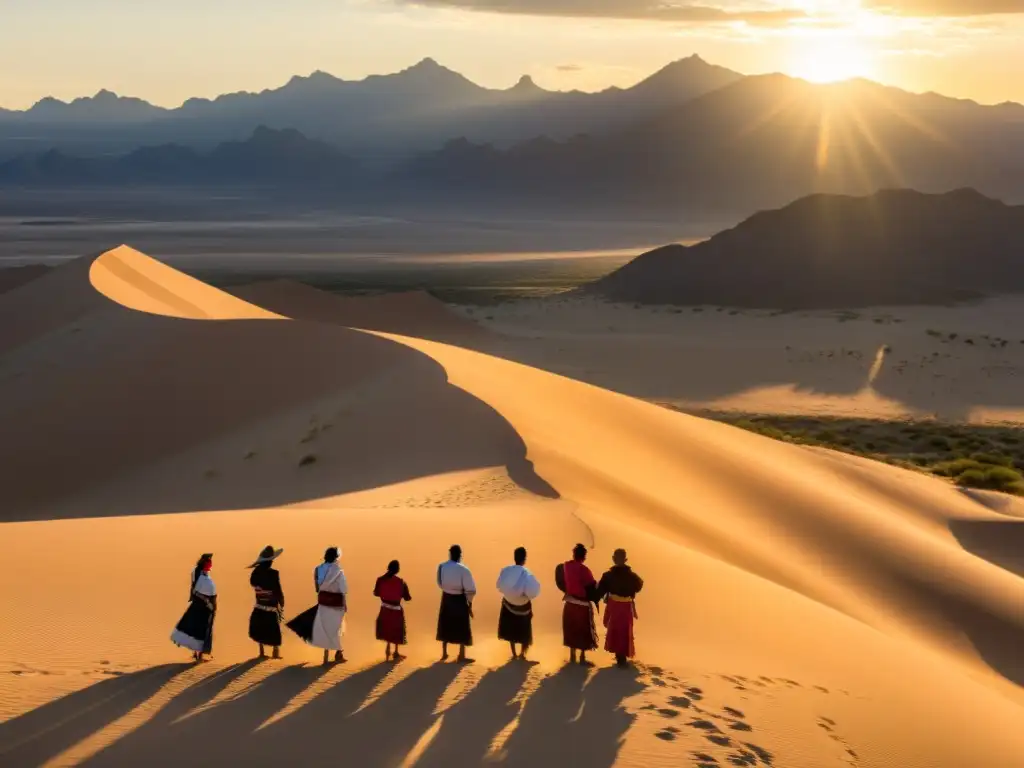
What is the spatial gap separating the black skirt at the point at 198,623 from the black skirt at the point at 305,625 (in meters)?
0.55

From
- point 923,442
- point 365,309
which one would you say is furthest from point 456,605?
point 365,309

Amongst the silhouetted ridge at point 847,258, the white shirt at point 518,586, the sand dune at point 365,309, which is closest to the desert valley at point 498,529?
the white shirt at point 518,586

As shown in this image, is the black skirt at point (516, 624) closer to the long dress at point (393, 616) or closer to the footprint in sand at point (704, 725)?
the long dress at point (393, 616)

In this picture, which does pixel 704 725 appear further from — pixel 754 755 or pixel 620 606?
pixel 620 606

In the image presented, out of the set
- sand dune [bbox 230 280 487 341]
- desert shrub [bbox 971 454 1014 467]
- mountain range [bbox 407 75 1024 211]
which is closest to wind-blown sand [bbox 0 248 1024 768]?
desert shrub [bbox 971 454 1014 467]

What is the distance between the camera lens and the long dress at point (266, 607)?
875 cm

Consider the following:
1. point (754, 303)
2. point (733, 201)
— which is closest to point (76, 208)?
point (733, 201)

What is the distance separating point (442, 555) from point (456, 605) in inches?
106

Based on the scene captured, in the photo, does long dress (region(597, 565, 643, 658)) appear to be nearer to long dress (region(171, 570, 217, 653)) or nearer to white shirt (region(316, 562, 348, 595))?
white shirt (region(316, 562, 348, 595))

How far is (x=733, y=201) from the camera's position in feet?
563

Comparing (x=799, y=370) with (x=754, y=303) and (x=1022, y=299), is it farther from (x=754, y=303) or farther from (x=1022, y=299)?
(x=1022, y=299)

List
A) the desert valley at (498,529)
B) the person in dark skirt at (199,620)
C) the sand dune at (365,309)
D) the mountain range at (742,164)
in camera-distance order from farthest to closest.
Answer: the mountain range at (742,164)
the sand dune at (365,309)
the person in dark skirt at (199,620)
the desert valley at (498,529)

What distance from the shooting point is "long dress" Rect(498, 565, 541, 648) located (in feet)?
29.1

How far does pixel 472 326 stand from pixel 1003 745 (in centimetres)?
4954
